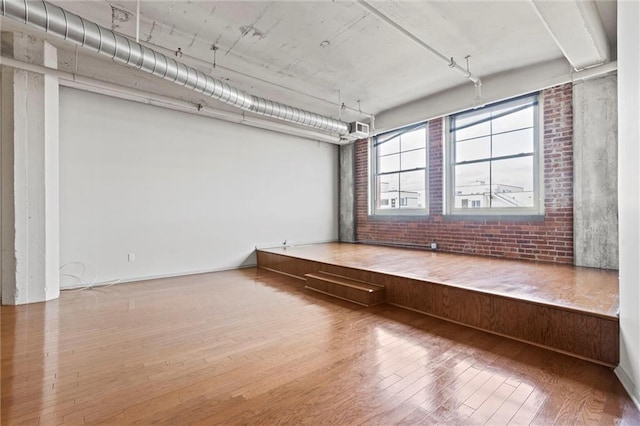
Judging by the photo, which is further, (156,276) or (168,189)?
(168,189)

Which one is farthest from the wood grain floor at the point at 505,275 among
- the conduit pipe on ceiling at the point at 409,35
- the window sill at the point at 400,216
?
the conduit pipe on ceiling at the point at 409,35

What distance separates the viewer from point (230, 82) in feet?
16.0

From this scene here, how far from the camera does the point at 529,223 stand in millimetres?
4594

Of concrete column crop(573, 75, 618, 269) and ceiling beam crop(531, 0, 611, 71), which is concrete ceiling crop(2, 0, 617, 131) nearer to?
ceiling beam crop(531, 0, 611, 71)

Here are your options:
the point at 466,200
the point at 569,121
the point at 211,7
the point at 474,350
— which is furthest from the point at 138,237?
the point at 569,121

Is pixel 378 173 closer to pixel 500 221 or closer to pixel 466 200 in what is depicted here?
pixel 466 200

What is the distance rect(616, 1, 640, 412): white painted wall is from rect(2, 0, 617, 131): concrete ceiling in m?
0.98

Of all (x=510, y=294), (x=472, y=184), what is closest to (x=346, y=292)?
(x=510, y=294)

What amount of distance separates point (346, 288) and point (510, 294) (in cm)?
182

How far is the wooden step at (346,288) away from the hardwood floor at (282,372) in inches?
8.9

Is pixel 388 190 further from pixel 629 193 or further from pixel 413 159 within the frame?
pixel 629 193

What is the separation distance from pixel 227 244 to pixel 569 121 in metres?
5.80

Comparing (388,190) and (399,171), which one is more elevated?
(399,171)

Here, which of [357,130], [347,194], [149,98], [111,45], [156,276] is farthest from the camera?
[347,194]
